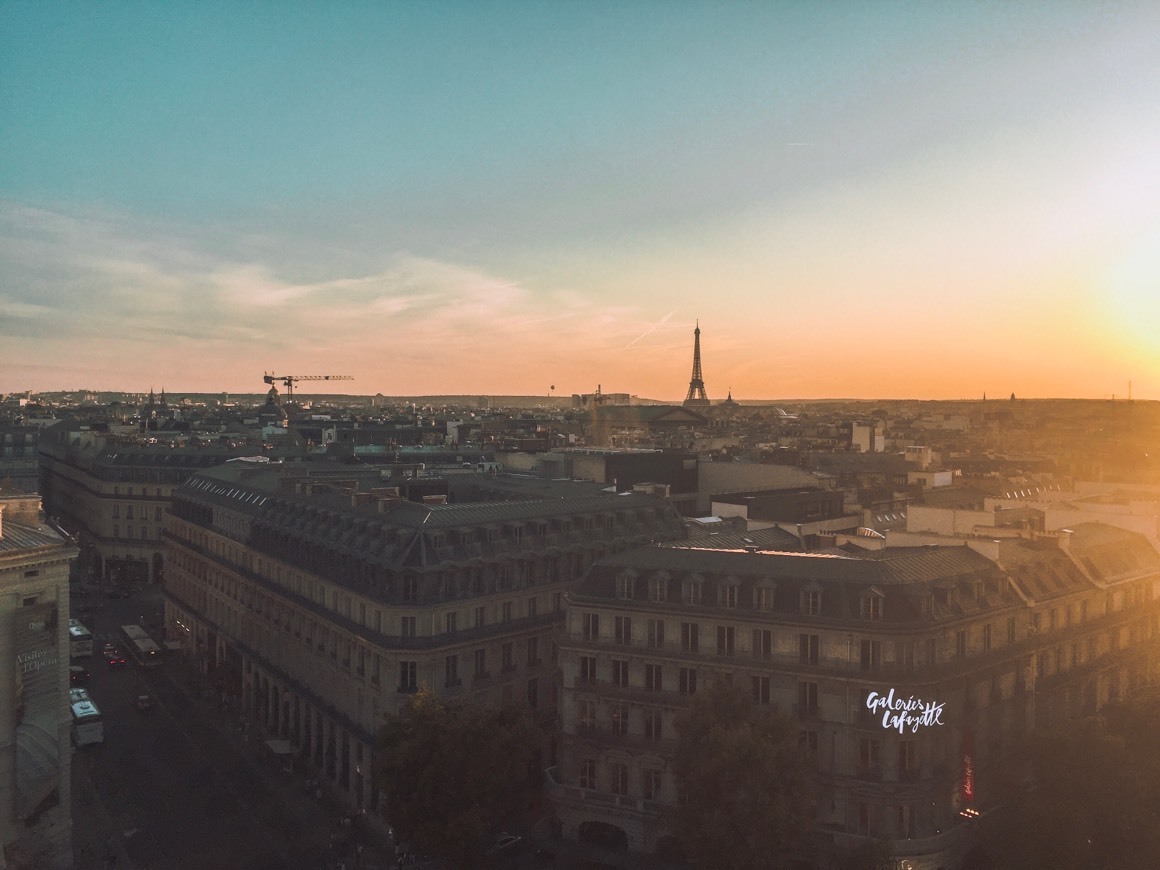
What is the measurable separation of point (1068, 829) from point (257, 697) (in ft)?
207

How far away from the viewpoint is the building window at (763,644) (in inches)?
2224

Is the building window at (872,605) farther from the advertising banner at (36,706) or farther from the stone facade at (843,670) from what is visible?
the advertising banner at (36,706)

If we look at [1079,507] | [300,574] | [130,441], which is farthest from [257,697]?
[130,441]

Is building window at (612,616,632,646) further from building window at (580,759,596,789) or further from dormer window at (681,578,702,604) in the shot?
building window at (580,759,596,789)

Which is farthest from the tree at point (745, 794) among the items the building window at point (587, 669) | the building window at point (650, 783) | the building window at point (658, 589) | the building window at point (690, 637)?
the building window at point (587, 669)

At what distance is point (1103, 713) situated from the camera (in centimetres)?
6234

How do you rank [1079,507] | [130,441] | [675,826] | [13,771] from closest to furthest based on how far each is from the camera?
[13,771] < [675,826] < [1079,507] < [130,441]

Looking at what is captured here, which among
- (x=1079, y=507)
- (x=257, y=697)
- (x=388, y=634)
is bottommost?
(x=257, y=697)

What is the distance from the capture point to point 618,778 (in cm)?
5944

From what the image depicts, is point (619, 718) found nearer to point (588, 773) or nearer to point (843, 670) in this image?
point (588, 773)

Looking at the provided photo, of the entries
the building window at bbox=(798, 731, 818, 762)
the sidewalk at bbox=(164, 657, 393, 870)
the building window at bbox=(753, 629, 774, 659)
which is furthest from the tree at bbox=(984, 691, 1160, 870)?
the sidewalk at bbox=(164, 657, 393, 870)

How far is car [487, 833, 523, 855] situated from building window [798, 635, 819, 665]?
20727mm

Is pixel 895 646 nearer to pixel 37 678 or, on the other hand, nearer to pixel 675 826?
pixel 675 826

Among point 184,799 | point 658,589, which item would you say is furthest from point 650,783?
point 184,799
